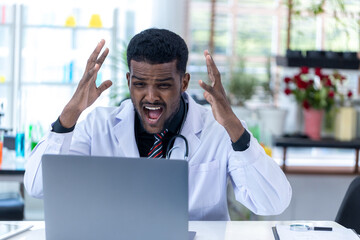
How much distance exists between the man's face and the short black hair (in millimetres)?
18

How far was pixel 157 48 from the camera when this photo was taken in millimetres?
1724

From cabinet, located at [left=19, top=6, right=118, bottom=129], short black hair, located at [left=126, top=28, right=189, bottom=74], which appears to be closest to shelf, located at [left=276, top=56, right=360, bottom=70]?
cabinet, located at [left=19, top=6, right=118, bottom=129]

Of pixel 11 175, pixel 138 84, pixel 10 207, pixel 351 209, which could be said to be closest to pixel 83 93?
pixel 138 84

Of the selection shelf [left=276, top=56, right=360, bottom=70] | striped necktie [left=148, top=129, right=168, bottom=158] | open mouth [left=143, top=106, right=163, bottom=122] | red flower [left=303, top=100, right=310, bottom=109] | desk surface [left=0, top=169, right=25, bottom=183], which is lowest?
desk surface [left=0, top=169, right=25, bottom=183]

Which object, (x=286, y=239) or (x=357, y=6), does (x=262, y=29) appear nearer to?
(x=357, y=6)

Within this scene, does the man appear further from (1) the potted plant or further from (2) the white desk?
(1) the potted plant

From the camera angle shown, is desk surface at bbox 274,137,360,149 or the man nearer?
the man

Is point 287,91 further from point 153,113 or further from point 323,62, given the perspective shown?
point 153,113

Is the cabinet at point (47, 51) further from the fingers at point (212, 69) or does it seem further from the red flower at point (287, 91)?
the fingers at point (212, 69)

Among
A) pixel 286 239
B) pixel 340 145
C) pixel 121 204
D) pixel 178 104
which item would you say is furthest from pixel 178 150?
pixel 340 145

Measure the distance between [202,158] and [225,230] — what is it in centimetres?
29

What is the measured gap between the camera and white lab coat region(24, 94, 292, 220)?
1707mm

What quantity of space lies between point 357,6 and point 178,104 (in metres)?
3.88

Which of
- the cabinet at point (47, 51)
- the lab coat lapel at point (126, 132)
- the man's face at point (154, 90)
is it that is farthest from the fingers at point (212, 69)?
the cabinet at point (47, 51)
